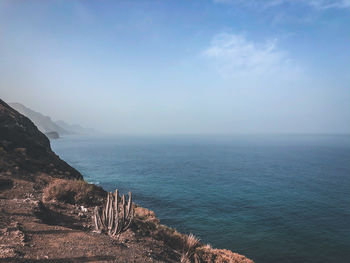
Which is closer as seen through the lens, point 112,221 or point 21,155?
point 112,221

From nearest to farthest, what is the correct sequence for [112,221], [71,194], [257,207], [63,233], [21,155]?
[63,233] < [112,221] < [71,194] < [21,155] < [257,207]

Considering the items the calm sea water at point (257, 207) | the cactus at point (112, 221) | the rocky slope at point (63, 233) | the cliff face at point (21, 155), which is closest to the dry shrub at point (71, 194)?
the rocky slope at point (63, 233)

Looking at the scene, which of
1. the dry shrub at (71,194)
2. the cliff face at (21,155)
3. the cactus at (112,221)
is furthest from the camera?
the cliff face at (21,155)

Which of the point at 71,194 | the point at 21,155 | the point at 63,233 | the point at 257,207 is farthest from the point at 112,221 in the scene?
the point at 257,207

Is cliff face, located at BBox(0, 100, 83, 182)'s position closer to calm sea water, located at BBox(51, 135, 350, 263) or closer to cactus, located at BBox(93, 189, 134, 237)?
cactus, located at BBox(93, 189, 134, 237)

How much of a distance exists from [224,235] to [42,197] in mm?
18425

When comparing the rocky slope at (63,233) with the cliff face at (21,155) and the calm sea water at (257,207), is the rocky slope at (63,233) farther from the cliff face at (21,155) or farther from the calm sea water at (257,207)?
the calm sea water at (257,207)

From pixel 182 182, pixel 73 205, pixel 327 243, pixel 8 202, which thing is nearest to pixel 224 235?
pixel 327 243

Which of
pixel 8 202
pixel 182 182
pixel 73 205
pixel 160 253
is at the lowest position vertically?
pixel 182 182

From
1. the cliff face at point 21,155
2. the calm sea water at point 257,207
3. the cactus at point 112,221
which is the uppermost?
the cliff face at point 21,155

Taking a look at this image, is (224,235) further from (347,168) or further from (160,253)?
(347,168)

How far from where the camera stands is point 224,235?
2155cm

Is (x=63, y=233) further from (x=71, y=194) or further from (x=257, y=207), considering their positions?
(x=257, y=207)

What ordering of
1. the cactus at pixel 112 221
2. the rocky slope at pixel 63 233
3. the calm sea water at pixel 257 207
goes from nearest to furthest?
the rocky slope at pixel 63 233 < the cactus at pixel 112 221 < the calm sea water at pixel 257 207
